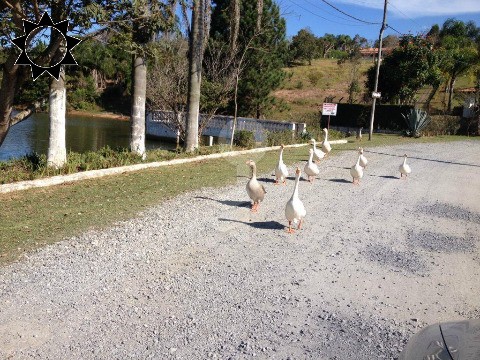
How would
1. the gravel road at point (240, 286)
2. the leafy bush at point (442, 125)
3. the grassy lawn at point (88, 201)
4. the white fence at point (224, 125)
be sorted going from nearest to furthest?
the gravel road at point (240, 286)
the grassy lawn at point (88, 201)
the white fence at point (224, 125)
the leafy bush at point (442, 125)

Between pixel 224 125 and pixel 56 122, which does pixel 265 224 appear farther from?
pixel 224 125

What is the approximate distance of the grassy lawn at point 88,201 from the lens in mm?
5832

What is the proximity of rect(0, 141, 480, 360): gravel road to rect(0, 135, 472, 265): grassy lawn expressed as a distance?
338 millimetres

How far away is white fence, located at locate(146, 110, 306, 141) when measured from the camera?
69.5 ft

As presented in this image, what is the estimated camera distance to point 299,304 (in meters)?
4.32

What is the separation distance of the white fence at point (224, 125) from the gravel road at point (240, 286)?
13.1 meters

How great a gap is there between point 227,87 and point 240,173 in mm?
9614

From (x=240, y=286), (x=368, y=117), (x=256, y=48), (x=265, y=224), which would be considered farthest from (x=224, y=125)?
(x=240, y=286)

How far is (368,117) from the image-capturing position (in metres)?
33.4

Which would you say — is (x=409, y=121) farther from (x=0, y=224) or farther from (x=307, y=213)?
(x=0, y=224)

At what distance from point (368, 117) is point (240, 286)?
102ft

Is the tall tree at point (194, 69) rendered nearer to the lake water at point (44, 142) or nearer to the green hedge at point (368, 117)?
the lake water at point (44, 142)

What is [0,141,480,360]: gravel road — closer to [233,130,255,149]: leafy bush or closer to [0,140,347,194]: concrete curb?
[0,140,347,194]: concrete curb

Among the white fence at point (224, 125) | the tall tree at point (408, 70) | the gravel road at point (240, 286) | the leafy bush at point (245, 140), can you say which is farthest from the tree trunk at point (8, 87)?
the tall tree at point (408, 70)
